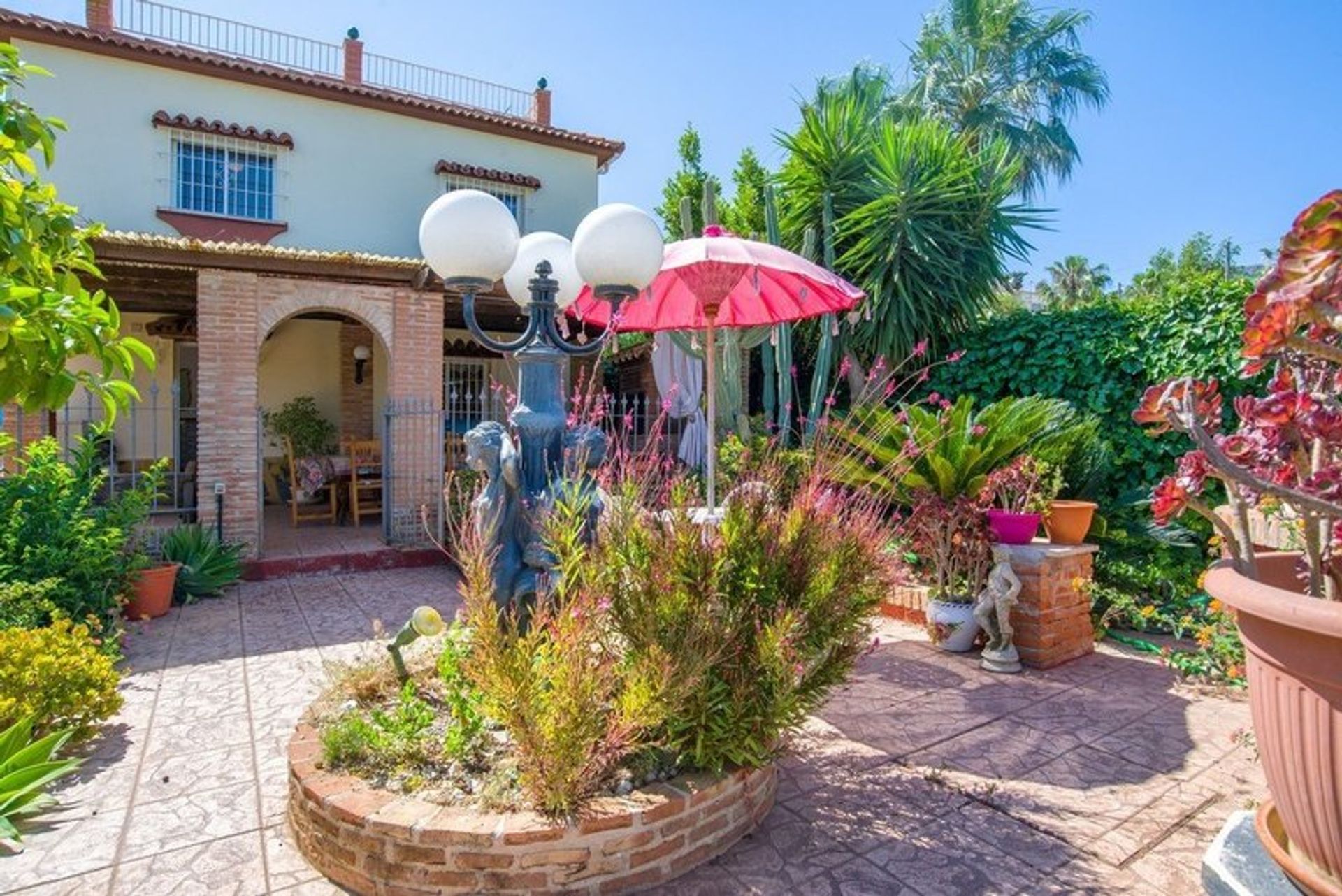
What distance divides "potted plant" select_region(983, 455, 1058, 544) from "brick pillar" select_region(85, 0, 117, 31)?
13.1 meters

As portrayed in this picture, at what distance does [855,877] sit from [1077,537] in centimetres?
337

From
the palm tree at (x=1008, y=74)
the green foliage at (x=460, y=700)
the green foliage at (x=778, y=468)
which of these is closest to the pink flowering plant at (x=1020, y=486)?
the green foliage at (x=778, y=468)

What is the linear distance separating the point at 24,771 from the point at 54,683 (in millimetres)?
683

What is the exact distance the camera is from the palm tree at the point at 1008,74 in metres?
17.5

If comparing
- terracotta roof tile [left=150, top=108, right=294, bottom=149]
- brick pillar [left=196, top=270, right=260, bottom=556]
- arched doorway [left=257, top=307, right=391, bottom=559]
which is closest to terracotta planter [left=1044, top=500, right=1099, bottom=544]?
brick pillar [left=196, top=270, right=260, bottom=556]

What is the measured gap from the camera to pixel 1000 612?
427 centimetres

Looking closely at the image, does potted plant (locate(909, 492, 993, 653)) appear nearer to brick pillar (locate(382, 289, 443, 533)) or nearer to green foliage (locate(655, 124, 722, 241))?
brick pillar (locate(382, 289, 443, 533))

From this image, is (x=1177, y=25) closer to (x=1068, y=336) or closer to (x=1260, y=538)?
(x=1068, y=336)

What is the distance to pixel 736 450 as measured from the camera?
7551 millimetres

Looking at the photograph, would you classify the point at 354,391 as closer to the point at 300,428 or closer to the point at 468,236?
the point at 300,428

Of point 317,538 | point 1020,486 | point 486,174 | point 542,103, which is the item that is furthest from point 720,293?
point 542,103

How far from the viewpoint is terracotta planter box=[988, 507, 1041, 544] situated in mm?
4508

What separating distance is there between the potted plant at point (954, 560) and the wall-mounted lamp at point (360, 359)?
9.64 m

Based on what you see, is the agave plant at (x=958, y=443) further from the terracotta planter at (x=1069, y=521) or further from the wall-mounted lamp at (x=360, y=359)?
the wall-mounted lamp at (x=360, y=359)
